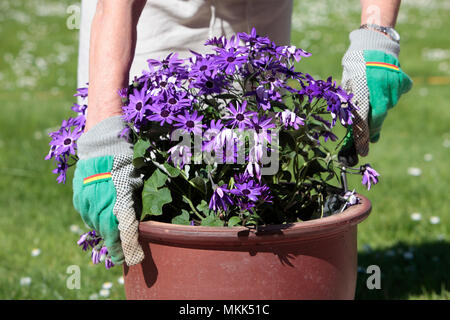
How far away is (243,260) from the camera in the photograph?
147 cm

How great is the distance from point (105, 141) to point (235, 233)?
44 centimetres

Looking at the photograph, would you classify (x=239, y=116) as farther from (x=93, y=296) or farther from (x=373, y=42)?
(x=93, y=296)

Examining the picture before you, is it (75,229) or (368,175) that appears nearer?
(368,175)

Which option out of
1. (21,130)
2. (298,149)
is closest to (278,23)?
(298,149)

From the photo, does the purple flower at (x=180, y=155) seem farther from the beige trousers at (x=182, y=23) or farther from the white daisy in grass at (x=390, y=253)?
the white daisy in grass at (x=390, y=253)

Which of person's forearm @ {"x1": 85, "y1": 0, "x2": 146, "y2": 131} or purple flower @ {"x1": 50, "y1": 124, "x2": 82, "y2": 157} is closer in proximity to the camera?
person's forearm @ {"x1": 85, "y1": 0, "x2": 146, "y2": 131}

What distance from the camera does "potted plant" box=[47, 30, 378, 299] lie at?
146 cm

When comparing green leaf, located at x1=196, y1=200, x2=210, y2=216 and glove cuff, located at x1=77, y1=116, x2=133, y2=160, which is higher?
glove cuff, located at x1=77, y1=116, x2=133, y2=160

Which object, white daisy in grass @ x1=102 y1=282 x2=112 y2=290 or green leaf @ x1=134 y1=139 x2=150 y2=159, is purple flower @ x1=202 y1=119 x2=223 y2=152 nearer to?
green leaf @ x1=134 y1=139 x2=150 y2=159

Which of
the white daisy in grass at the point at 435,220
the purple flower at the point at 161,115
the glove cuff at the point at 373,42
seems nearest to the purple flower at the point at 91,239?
the purple flower at the point at 161,115

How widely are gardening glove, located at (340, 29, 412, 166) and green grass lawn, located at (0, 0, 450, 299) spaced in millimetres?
1031

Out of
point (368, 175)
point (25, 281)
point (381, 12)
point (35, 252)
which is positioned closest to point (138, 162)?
point (368, 175)

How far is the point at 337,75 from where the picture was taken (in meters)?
6.88

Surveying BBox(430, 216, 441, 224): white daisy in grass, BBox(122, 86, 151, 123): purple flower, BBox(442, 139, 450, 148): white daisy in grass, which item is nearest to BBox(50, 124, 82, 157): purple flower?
BBox(122, 86, 151, 123): purple flower
